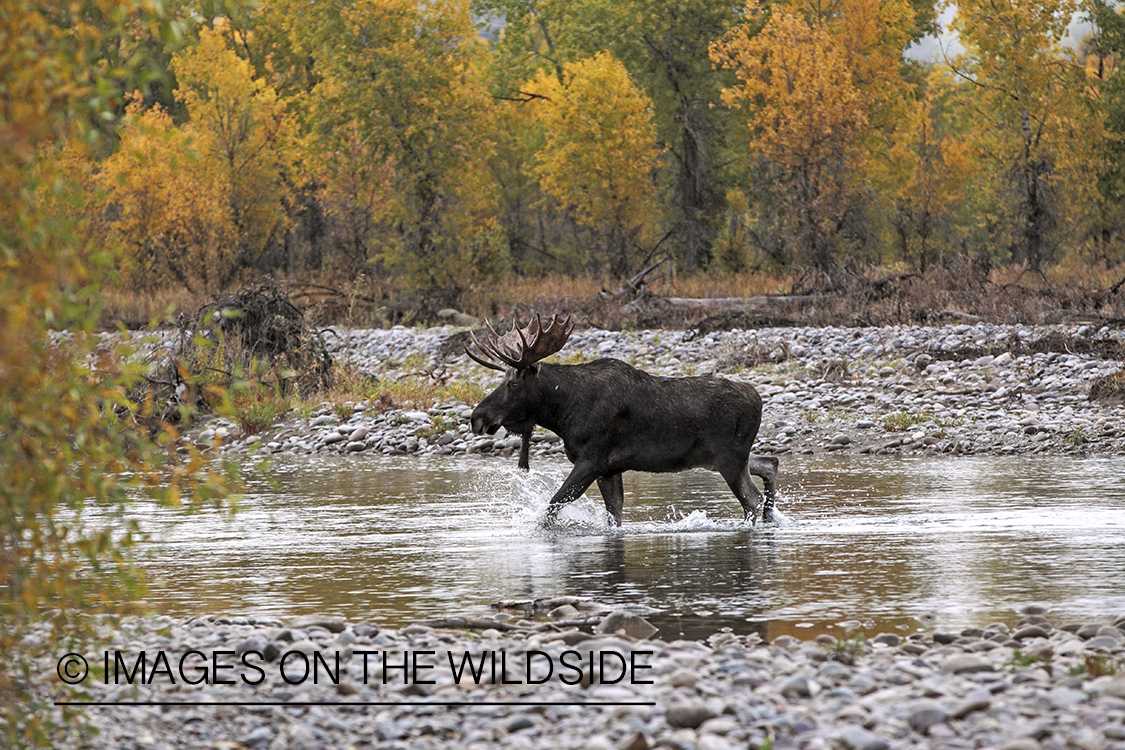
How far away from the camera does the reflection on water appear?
7648mm

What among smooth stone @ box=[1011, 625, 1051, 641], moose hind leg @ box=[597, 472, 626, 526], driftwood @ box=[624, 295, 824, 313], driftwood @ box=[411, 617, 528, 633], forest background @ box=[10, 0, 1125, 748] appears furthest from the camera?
forest background @ box=[10, 0, 1125, 748]

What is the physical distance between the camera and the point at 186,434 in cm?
2169

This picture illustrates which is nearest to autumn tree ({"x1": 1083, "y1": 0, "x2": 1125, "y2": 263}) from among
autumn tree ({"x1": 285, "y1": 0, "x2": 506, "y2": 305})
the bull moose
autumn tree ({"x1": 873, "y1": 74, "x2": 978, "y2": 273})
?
autumn tree ({"x1": 873, "y1": 74, "x2": 978, "y2": 273})

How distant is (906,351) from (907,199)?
26926mm

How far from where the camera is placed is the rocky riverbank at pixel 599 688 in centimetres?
479

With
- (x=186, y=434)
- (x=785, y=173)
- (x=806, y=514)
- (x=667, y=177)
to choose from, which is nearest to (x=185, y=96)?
(x=667, y=177)

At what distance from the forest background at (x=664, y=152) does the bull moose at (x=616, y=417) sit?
19.4 metres

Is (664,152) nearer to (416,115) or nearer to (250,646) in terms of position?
(416,115)

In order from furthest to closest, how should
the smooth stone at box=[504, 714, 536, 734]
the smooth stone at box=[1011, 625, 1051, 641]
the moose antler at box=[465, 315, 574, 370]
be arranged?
the moose antler at box=[465, 315, 574, 370] → the smooth stone at box=[1011, 625, 1051, 641] → the smooth stone at box=[504, 714, 536, 734]

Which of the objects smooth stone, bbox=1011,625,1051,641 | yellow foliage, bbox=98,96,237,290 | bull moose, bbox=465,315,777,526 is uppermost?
yellow foliage, bbox=98,96,237,290

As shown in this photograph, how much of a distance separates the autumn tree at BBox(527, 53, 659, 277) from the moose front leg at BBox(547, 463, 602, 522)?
1270 inches

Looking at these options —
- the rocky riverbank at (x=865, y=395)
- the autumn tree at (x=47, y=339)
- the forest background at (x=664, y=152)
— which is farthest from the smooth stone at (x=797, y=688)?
the forest background at (x=664, y=152)

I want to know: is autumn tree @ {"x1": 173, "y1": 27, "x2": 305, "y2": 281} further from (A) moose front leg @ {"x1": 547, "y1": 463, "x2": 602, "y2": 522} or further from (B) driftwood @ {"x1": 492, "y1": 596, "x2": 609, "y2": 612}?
(B) driftwood @ {"x1": 492, "y1": 596, "x2": 609, "y2": 612}

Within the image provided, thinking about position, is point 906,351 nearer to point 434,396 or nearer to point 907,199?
point 434,396
